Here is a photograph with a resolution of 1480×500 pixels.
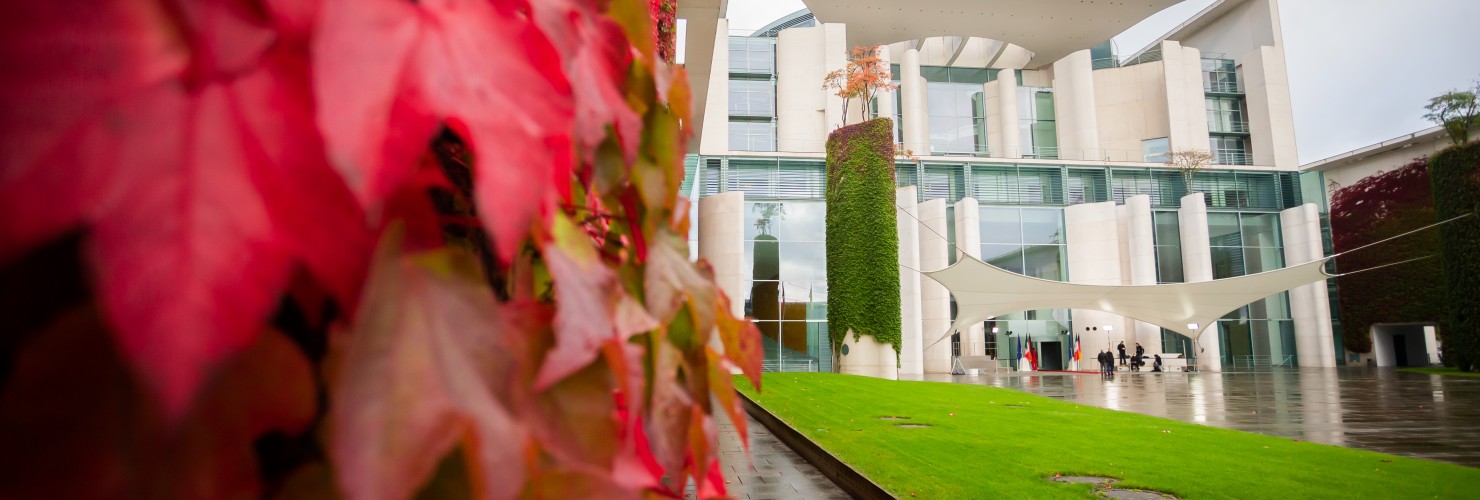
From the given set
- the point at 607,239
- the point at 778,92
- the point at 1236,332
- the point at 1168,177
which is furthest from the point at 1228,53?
the point at 607,239

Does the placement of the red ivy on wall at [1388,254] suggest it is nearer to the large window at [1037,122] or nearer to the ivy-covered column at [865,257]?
the large window at [1037,122]

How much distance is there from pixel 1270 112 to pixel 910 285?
69.0 ft

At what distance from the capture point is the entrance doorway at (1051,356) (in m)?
29.1

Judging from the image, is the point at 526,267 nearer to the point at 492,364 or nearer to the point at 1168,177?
the point at 492,364

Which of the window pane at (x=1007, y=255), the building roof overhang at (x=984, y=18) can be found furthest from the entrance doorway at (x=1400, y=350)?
the window pane at (x=1007, y=255)

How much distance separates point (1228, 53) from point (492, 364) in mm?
43822

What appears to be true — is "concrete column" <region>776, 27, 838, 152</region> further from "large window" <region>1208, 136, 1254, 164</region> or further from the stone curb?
the stone curb

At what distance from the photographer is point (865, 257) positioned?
2016 cm

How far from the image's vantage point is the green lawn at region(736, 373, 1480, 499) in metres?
5.94

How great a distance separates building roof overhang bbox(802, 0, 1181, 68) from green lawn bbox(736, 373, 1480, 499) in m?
23.8

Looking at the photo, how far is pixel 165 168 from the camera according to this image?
219 mm

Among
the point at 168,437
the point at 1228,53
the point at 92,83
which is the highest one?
the point at 1228,53

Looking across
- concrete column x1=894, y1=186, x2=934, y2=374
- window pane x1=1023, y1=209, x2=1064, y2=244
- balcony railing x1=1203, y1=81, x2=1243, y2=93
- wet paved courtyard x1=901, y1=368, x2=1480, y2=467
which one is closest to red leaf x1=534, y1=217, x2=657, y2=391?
wet paved courtyard x1=901, y1=368, x2=1480, y2=467

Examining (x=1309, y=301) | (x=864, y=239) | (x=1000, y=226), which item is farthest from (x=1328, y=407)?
(x=1309, y=301)
